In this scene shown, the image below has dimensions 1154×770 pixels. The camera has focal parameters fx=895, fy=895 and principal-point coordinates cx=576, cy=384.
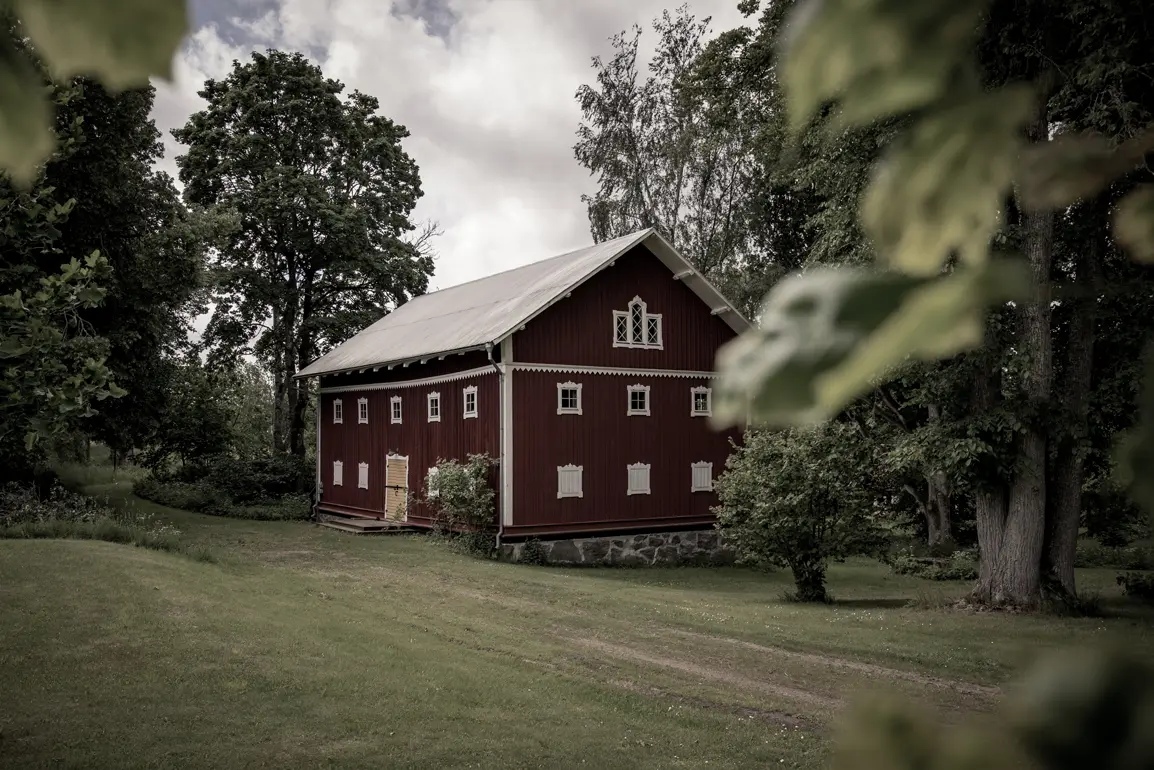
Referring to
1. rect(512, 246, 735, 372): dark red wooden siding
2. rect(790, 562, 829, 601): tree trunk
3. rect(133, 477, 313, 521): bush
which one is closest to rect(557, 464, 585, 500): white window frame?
rect(512, 246, 735, 372): dark red wooden siding

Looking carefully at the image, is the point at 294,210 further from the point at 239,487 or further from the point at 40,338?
the point at 40,338

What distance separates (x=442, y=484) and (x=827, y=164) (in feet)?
37.5

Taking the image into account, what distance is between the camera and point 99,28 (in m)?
0.48

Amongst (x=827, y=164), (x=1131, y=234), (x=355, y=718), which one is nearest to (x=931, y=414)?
(x=827, y=164)

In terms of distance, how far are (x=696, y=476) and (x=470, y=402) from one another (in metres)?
6.30

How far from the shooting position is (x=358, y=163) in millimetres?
36531

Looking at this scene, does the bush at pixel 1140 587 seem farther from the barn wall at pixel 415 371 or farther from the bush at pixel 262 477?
the bush at pixel 262 477

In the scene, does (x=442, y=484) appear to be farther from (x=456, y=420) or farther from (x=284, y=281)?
(x=284, y=281)

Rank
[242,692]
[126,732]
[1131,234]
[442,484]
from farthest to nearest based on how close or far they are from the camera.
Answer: [442,484] < [242,692] < [126,732] < [1131,234]

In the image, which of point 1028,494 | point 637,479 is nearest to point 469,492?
point 637,479

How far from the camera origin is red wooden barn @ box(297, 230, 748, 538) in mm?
21453

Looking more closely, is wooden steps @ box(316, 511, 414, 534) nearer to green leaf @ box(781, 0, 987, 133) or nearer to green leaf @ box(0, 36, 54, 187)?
green leaf @ box(0, 36, 54, 187)

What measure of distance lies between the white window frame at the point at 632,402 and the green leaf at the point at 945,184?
882 inches

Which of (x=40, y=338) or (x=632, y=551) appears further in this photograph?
(x=632, y=551)
